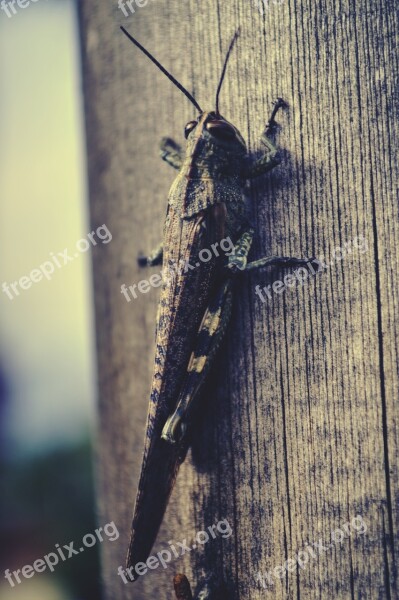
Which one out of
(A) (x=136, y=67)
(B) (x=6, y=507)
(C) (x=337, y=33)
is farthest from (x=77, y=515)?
(C) (x=337, y=33)

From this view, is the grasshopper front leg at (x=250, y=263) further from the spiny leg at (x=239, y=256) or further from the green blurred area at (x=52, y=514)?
the green blurred area at (x=52, y=514)

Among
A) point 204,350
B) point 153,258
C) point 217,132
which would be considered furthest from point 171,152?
point 204,350

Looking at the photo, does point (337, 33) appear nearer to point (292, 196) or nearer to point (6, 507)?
point (292, 196)

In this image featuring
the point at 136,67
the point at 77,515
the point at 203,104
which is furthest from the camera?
the point at 77,515

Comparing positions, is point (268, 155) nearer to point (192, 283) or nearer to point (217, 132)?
point (217, 132)

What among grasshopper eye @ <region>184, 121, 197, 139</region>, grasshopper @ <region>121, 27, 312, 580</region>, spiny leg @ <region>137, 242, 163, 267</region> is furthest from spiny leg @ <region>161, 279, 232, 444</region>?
grasshopper eye @ <region>184, 121, 197, 139</region>

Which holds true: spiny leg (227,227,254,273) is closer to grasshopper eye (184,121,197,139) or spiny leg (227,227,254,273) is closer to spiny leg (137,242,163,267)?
spiny leg (137,242,163,267)

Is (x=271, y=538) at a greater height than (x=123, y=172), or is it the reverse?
(x=123, y=172)
